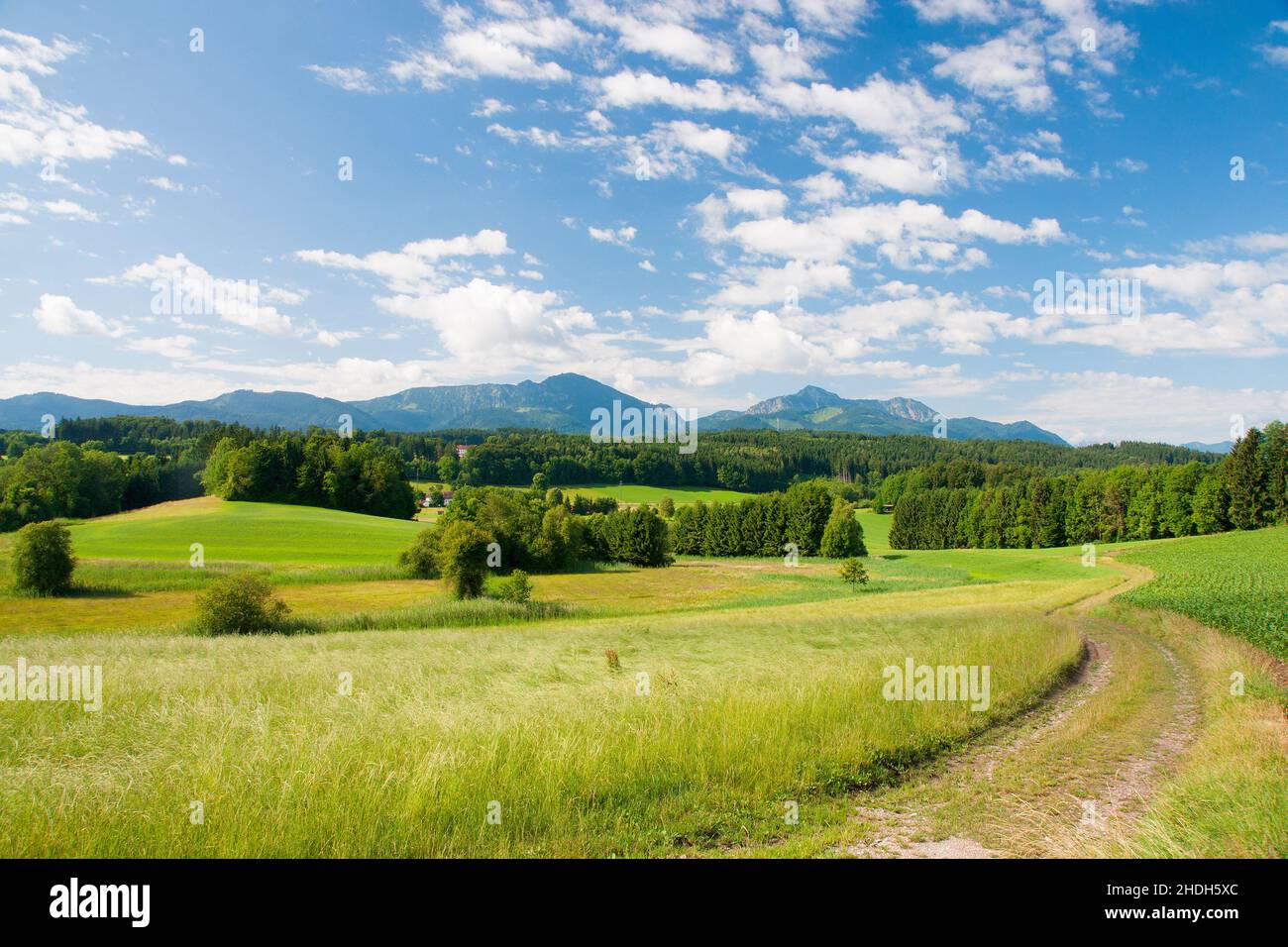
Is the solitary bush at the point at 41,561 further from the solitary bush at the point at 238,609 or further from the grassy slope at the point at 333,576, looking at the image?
the solitary bush at the point at 238,609

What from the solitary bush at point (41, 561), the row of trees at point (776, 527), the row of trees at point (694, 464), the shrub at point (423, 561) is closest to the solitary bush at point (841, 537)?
the row of trees at point (776, 527)

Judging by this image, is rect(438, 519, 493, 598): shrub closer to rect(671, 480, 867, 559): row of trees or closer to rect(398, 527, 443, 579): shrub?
rect(398, 527, 443, 579): shrub

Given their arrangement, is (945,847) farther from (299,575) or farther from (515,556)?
(515,556)

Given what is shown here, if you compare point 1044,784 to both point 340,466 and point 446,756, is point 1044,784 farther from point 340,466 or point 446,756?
point 340,466

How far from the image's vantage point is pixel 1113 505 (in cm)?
9525

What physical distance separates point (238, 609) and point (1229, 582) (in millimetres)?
60327

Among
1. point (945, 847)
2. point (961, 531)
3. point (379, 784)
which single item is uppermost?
point (379, 784)

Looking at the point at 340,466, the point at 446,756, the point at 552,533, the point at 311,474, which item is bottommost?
the point at 552,533

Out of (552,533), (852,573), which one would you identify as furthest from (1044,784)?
(552,533)

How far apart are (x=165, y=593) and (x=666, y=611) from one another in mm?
39630

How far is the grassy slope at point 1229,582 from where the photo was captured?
71.9 ft

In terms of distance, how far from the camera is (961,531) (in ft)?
366

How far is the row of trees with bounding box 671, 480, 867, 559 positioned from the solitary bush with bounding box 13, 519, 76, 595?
8420 centimetres
